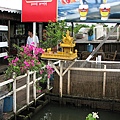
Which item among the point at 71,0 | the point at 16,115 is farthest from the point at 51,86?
the point at 71,0

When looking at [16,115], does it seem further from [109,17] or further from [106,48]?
[106,48]

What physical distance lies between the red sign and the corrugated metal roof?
0.35m

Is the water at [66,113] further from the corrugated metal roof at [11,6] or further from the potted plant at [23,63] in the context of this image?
the corrugated metal roof at [11,6]

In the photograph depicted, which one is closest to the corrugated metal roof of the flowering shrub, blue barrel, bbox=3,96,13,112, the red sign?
the red sign

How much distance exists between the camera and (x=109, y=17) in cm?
802

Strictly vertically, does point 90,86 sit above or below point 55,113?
above

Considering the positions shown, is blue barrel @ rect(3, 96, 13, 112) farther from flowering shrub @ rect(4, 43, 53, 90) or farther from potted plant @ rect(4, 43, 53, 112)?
flowering shrub @ rect(4, 43, 53, 90)

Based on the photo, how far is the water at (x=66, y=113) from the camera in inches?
246

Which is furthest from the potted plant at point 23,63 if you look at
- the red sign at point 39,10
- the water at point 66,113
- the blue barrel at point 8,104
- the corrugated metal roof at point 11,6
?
the red sign at point 39,10

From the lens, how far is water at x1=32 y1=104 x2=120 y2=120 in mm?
6258

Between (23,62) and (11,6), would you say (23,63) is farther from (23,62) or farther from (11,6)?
(11,6)

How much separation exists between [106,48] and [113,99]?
6897 mm

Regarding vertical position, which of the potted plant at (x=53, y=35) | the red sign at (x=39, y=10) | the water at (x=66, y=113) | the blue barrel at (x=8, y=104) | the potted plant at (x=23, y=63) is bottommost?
the water at (x=66, y=113)

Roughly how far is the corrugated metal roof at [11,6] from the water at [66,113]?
3327 millimetres
